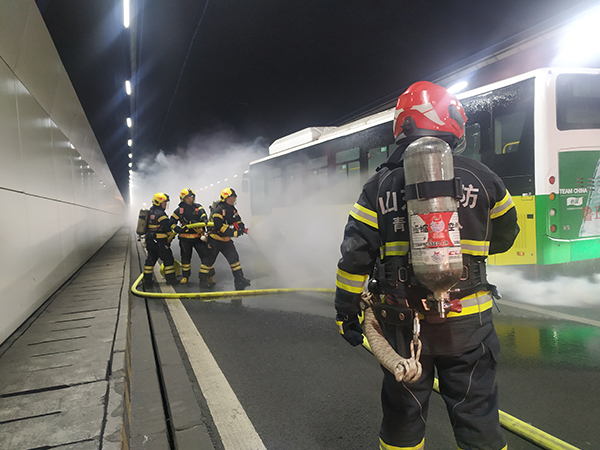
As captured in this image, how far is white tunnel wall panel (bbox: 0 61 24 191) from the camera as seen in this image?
380 centimetres

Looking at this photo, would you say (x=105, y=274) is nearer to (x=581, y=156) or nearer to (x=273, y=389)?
(x=273, y=389)

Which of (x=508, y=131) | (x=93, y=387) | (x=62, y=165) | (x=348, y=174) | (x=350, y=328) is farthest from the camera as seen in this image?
(x=348, y=174)

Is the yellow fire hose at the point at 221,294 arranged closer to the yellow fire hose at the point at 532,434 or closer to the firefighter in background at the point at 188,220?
the firefighter in background at the point at 188,220

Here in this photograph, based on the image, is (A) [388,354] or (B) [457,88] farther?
(B) [457,88]

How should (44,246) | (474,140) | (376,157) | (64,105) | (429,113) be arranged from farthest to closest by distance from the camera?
(376,157)
(64,105)
(474,140)
(44,246)
(429,113)

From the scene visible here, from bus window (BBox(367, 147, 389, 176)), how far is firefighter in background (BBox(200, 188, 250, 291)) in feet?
10.7

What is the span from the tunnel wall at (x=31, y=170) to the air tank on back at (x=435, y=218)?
3773 millimetres

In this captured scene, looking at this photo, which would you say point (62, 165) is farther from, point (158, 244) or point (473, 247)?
point (473, 247)

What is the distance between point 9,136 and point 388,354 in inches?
175

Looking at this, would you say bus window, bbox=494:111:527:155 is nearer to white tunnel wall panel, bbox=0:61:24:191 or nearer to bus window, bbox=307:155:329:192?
bus window, bbox=307:155:329:192

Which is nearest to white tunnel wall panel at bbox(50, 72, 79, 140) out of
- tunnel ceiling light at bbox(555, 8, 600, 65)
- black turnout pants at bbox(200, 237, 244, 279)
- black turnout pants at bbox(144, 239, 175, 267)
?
black turnout pants at bbox(144, 239, 175, 267)

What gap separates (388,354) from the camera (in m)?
1.75

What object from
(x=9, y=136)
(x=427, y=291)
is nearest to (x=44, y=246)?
(x=9, y=136)

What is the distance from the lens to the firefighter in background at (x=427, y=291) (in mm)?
1719
